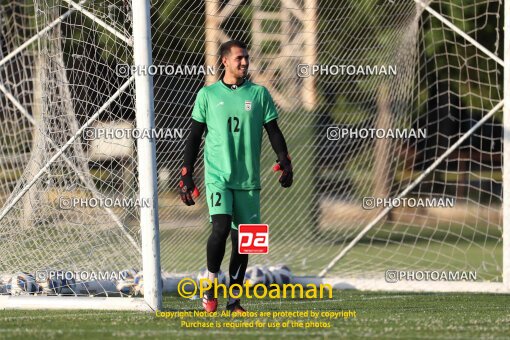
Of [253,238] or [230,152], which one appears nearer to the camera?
[230,152]

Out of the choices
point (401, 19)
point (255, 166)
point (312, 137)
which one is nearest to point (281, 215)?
point (312, 137)

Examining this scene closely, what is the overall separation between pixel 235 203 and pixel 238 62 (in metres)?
0.97

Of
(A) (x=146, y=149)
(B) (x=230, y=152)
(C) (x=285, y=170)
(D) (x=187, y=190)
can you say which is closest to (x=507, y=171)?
(C) (x=285, y=170)

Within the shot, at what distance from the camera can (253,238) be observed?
24.5 feet

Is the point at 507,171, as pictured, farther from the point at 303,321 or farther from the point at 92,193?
the point at 92,193

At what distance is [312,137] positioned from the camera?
1254cm

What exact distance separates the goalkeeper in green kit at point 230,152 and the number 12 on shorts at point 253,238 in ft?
0.14

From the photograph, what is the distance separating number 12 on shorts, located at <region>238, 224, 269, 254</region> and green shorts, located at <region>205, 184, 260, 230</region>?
5 cm

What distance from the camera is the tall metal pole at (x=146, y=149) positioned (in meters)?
7.45

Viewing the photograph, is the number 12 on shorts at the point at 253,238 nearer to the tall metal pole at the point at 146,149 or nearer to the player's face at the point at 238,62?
the tall metal pole at the point at 146,149

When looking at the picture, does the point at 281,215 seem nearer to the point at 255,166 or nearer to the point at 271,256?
the point at 271,256

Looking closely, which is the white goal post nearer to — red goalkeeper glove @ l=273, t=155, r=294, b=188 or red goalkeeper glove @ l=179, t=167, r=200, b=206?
red goalkeeper glove @ l=179, t=167, r=200, b=206

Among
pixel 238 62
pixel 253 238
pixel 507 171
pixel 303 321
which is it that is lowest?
pixel 303 321

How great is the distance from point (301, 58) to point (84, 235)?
3.49 metres
